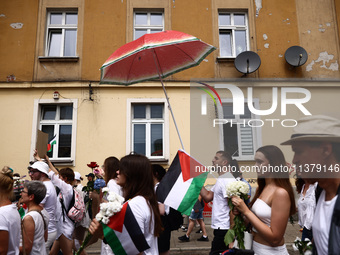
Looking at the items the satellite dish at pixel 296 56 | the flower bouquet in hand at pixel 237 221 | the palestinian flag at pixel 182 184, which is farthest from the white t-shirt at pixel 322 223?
the satellite dish at pixel 296 56

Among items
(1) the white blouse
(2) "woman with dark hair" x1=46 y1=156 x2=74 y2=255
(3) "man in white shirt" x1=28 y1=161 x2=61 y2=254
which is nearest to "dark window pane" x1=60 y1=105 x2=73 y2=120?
(2) "woman with dark hair" x1=46 y1=156 x2=74 y2=255

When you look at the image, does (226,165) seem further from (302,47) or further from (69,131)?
(302,47)

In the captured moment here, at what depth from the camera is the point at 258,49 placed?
31.2ft

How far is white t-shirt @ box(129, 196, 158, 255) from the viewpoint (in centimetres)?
203

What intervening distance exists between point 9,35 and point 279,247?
32.6ft

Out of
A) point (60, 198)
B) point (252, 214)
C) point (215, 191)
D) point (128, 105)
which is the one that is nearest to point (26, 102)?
point (128, 105)

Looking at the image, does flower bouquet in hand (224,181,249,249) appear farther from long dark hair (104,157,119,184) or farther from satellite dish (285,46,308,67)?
satellite dish (285,46,308,67)

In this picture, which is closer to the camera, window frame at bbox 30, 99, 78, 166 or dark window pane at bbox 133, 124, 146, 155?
window frame at bbox 30, 99, 78, 166

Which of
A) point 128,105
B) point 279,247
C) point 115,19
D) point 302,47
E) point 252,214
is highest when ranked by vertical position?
point 115,19

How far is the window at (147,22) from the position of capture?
380 inches

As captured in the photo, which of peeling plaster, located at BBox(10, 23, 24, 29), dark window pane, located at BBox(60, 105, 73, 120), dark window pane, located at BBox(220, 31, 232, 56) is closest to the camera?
dark window pane, located at BBox(60, 105, 73, 120)

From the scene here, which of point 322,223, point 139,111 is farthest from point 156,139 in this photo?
point 322,223

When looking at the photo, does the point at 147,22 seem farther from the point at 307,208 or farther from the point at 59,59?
the point at 307,208

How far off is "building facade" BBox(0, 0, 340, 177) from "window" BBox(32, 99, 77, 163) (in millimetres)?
31
